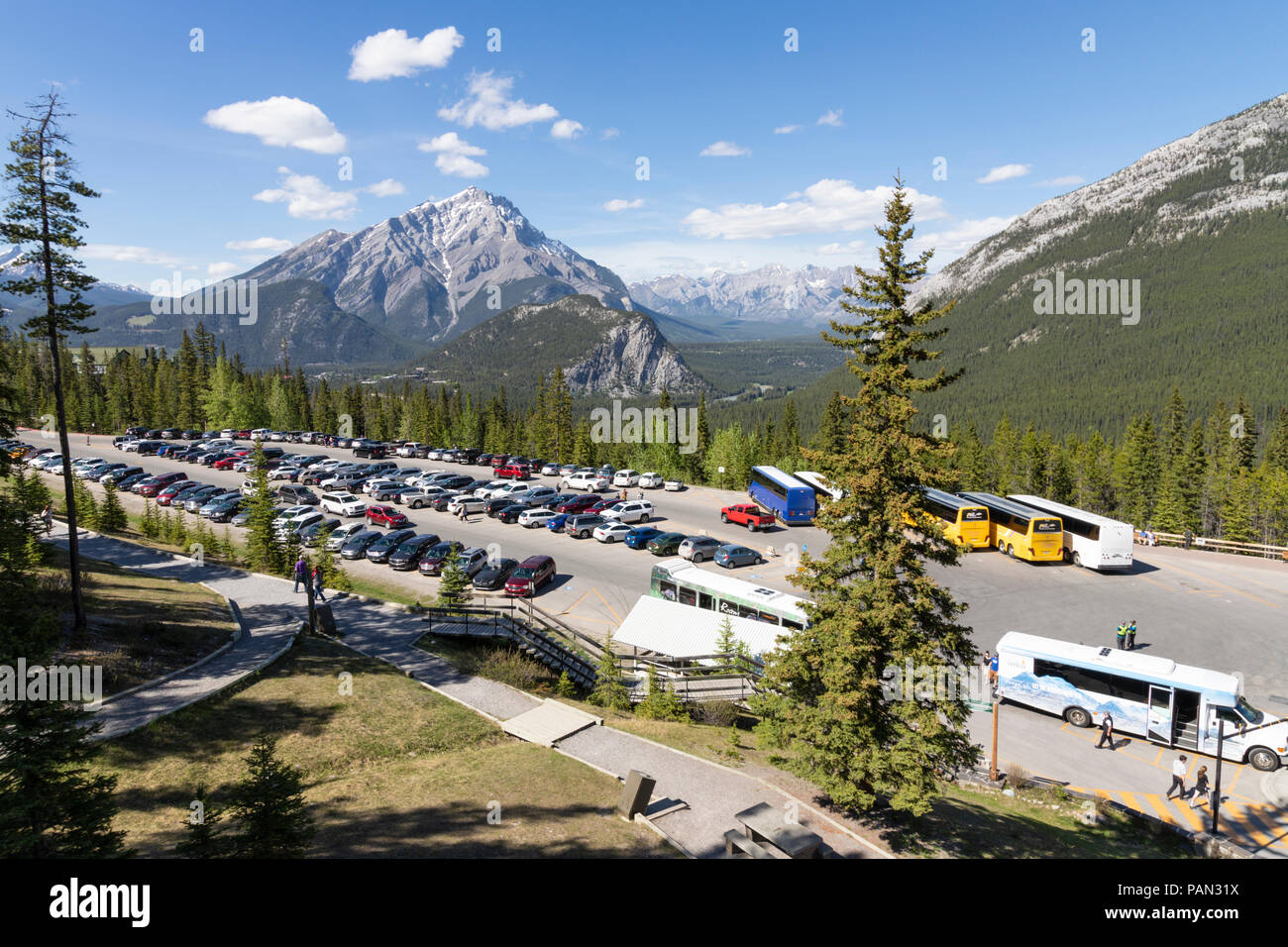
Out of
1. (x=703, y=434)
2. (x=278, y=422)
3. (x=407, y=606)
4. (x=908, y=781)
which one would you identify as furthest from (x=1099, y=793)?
(x=278, y=422)

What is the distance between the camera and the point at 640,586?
3791 cm

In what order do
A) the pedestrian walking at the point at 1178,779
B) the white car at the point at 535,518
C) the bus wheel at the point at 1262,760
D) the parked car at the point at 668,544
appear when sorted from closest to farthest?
the pedestrian walking at the point at 1178,779 → the bus wheel at the point at 1262,760 → the parked car at the point at 668,544 → the white car at the point at 535,518

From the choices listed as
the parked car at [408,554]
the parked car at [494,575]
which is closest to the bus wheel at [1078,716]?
the parked car at [494,575]

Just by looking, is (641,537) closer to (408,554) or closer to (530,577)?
(530,577)

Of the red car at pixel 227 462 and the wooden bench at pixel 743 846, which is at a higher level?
the red car at pixel 227 462

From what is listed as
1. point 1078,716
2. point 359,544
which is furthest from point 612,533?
point 1078,716

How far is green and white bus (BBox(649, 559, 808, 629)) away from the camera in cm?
2773

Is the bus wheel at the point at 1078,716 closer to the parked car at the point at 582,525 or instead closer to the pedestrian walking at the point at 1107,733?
the pedestrian walking at the point at 1107,733

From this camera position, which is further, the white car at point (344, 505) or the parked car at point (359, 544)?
the white car at point (344, 505)

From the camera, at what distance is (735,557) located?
1626 inches

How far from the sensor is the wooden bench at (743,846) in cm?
1159

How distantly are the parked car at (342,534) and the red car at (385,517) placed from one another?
8.81 ft
